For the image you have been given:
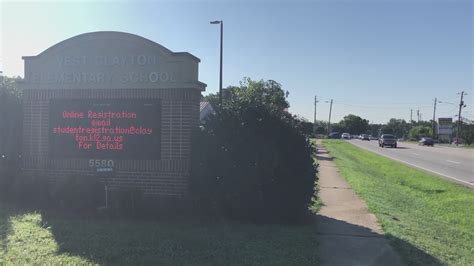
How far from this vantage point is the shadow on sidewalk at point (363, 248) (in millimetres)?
6293

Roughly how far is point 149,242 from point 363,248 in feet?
9.54

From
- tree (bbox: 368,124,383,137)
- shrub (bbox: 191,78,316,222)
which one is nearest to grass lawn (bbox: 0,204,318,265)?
shrub (bbox: 191,78,316,222)

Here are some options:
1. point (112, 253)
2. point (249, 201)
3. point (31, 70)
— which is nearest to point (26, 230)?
point (112, 253)

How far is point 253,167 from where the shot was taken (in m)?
8.23

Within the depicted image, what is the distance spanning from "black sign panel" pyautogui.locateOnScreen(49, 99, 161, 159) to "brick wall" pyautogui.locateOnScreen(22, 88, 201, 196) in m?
0.11

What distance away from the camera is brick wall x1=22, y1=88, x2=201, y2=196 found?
9.16m

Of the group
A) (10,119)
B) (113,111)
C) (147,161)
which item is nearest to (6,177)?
(10,119)

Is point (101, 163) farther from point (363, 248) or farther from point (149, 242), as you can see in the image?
point (363, 248)

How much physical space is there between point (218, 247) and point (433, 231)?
4.28 metres

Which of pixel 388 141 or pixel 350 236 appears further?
pixel 388 141

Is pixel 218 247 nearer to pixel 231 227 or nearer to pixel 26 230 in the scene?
pixel 231 227

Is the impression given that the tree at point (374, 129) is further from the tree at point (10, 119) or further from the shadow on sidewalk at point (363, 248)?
the shadow on sidewalk at point (363, 248)

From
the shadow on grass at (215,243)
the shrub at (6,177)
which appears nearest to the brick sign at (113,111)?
the shrub at (6,177)

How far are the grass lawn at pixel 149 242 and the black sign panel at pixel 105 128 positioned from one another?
5.82ft
